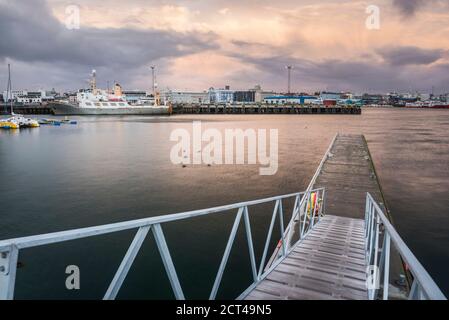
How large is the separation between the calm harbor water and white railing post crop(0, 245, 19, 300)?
26.1ft

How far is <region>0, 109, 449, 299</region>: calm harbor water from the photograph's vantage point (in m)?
10.5

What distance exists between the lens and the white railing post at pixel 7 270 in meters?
2.15

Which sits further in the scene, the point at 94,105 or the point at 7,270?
the point at 94,105

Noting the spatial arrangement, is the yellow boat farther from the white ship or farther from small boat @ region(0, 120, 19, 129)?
the white ship

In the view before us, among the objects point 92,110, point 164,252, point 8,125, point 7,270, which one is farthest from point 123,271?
point 92,110

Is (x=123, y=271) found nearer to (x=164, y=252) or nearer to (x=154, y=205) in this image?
(x=164, y=252)

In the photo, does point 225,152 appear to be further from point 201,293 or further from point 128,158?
point 201,293

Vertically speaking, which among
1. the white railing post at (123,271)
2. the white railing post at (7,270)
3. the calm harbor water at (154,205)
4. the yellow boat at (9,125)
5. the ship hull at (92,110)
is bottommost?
the calm harbor water at (154,205)

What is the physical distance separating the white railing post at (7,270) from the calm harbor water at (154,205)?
796 centimetres

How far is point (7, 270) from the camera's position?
7.11 ft

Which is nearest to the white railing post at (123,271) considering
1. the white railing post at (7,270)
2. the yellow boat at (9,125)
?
the white railing post at (7,270)

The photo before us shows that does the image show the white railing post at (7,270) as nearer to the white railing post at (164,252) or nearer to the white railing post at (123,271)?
the white railing post at (123,271)

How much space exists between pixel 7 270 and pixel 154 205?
53.6ft
